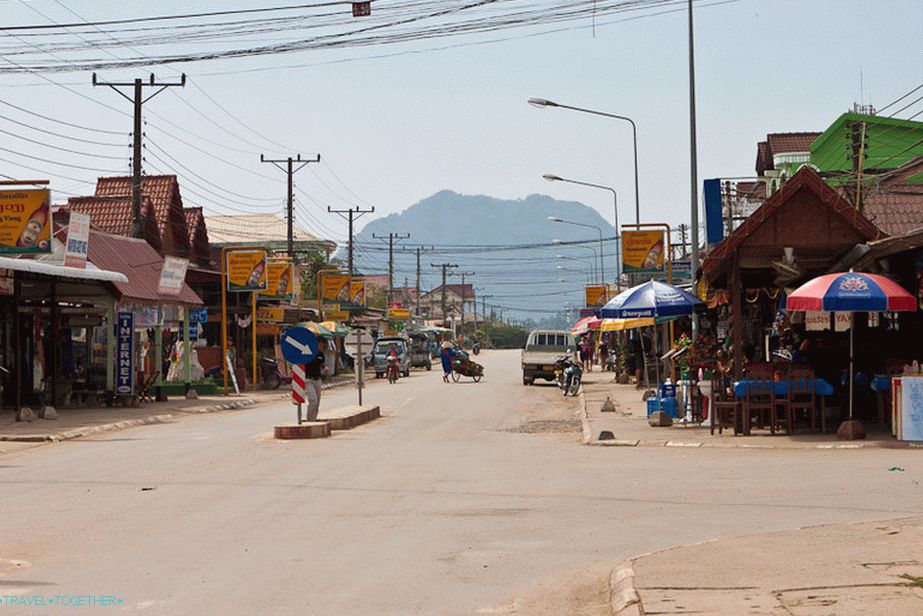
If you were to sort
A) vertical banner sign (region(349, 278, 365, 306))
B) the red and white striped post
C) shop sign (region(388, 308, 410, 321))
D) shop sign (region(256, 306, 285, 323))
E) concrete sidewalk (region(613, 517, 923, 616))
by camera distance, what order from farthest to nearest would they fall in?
shop sign (region(388, 308, 410, 321)) → vertical banner sign (region(349, 278, 365, 306)) → shop sign (region(256, 306, 285, 323)) → the red and white striped post → concrete sidewalk (region(613, 517, 923, 616))

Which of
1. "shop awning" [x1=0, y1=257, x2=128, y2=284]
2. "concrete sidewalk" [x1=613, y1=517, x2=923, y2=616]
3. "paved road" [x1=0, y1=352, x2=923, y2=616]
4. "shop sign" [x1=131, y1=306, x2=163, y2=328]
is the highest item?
"shop awning" [x1=0, y1=257, x2=128, y2=284]

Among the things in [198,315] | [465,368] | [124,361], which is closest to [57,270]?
[124,361]

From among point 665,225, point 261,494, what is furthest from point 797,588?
point 665,225

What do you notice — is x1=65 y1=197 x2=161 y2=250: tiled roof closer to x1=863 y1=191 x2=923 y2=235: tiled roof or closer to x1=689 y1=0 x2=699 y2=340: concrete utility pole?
x1=863 y1=191 x2=923 y2=235: tiled roof

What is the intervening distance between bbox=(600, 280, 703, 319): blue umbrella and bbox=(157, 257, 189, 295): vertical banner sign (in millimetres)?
17307

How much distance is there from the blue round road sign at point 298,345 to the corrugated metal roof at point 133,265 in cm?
1185

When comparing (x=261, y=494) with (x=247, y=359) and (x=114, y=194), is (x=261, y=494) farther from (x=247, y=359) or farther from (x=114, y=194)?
(x=114, y=194)

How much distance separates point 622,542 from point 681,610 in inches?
133

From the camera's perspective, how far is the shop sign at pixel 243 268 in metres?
45.5

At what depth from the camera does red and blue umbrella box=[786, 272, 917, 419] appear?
19688 millimetres

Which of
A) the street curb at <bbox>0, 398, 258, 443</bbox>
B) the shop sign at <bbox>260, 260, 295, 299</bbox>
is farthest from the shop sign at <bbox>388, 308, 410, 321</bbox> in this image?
the street curb at <bbox>0, 398, 258, 443</bbox>

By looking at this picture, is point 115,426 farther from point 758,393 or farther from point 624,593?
point 624,593

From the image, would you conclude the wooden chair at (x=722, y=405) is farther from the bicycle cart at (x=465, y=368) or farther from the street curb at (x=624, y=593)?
the bicycle cart at (x=465, y=368)

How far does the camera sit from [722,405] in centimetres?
2267
